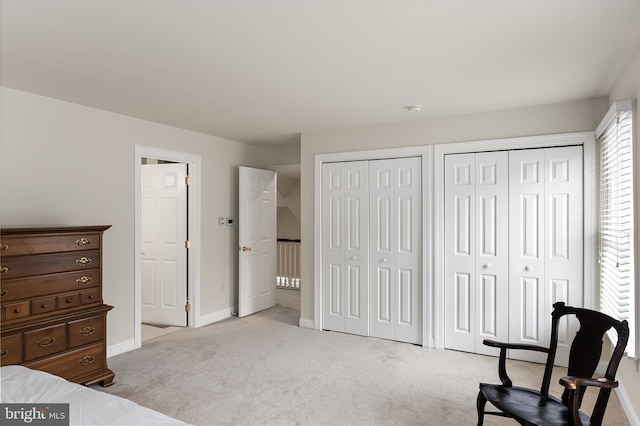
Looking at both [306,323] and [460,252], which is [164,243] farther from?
[460,252]

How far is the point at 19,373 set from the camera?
1824 millimetres

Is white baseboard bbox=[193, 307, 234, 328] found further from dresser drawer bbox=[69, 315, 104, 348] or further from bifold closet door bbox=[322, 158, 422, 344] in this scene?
dresser drawer bbox=[69, 315, 104, 348]

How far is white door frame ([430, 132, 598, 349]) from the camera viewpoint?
3520 mm

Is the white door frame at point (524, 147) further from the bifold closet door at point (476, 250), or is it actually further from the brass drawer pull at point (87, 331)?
the brass drawer pull at point (87, 331)

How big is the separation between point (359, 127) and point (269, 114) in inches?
45.4

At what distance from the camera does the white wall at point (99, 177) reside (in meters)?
3.21

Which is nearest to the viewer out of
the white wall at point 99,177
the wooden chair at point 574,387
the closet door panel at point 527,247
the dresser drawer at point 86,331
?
the wooden chair at point 574,387

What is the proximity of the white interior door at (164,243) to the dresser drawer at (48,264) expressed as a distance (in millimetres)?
1725

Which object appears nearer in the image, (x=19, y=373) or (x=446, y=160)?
(x=19, y=373)

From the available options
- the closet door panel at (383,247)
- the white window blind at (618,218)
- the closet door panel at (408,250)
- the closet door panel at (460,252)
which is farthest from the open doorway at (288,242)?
the white window blind at (618,218)

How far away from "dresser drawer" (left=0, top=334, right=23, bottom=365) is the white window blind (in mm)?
4003

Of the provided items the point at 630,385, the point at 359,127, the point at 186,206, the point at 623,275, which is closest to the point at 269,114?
the point at 359,127

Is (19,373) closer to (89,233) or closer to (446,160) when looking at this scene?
(89,233)

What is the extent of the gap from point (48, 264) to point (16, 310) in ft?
1.20
